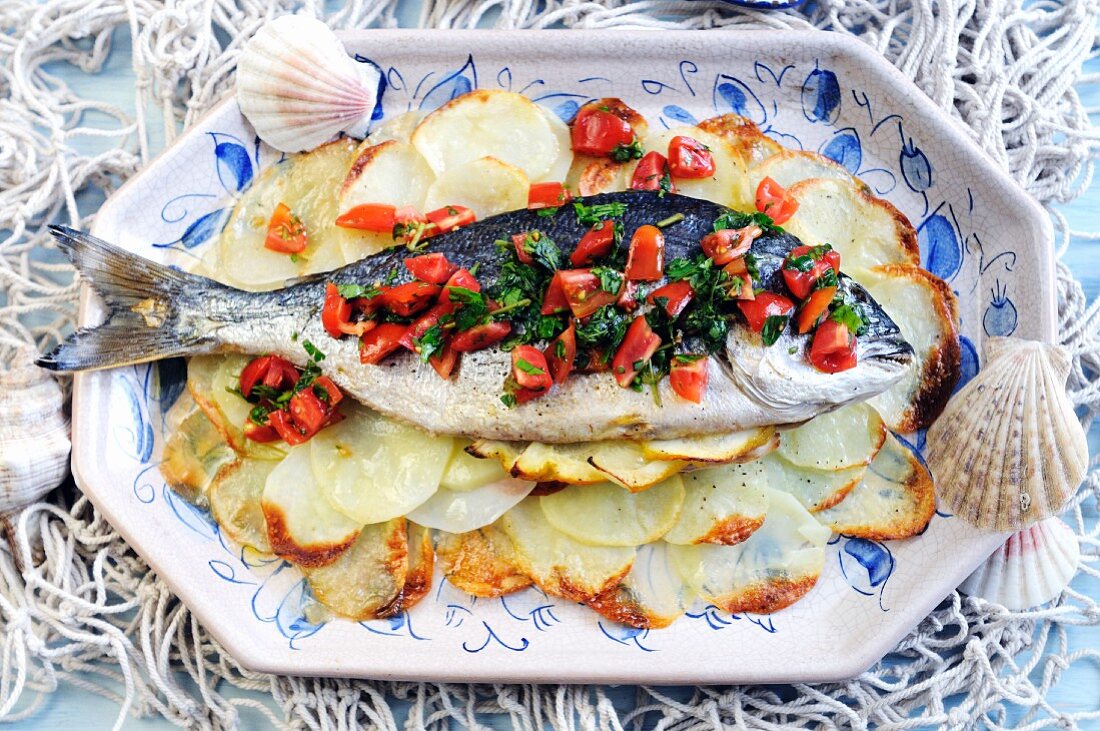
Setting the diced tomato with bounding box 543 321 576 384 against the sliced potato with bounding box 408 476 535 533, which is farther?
the sliced potato with bounding box 408 476 535 533

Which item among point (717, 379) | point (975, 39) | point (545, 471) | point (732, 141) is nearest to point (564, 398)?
point (545, 471)

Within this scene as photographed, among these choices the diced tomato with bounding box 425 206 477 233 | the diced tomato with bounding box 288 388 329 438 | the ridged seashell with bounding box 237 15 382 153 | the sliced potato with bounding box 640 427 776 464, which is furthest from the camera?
the ridged seashell with bounding box 237 15 382 153

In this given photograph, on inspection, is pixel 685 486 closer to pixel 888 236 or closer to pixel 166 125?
pixel 888 236

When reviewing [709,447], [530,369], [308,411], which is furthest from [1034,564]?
[308,411]

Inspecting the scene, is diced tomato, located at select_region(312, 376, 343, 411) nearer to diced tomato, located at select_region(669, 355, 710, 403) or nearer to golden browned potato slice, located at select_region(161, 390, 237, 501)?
golden browned potato slice, located at select_region(161, 390, 237, 501)

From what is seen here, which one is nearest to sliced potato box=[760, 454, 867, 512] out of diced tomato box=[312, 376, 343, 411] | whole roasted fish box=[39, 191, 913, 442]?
whole roasted fish box=[39, 191, 913, 442]

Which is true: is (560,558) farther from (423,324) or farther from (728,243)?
(728,243)
